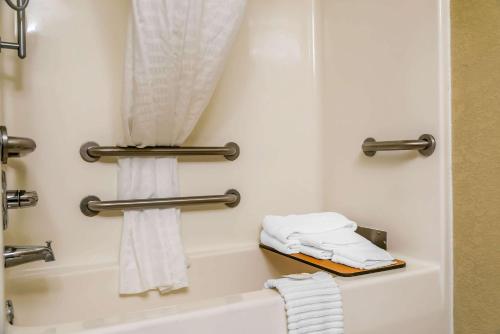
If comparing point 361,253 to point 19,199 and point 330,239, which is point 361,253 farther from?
point 19,199

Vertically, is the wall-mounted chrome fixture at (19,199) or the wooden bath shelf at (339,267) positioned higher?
the wall-mounted chrome fixture at (19,199)

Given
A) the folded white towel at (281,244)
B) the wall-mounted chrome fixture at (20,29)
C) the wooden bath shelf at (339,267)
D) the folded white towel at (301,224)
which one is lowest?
the wooden bath shelf at (339,267)

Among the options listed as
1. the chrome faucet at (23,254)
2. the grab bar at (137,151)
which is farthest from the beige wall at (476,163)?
the chrome faucet at (23,254)

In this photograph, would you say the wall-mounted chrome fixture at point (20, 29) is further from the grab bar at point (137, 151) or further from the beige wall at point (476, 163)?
the beige wall at point (476, 163)

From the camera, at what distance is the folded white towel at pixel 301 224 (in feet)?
3.73

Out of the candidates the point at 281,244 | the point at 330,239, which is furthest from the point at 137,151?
the point at 330,239

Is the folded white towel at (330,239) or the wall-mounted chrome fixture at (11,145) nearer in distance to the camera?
the wall-mounted chrome fixture at (11,145)

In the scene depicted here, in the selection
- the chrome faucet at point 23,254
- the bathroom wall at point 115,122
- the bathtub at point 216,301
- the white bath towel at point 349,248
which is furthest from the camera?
the bathroom wall at point 115,122

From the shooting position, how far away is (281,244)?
1144 millimetres

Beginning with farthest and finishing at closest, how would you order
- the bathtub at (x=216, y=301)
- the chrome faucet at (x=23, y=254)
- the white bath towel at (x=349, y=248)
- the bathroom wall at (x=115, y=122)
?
the bathroom wall at (x=115, y=122) < the white bath towel at (x=349, y=248) < the chrome faucet at (x=23, y=254) < the bathtub at (x=216, y=301)

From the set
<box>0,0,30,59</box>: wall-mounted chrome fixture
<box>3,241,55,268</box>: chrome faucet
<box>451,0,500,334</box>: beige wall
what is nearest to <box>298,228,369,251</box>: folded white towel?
<box>451,0,500,334</box>: beige wall

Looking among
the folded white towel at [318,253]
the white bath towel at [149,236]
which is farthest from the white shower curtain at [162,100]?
the folded white towel at [318,253]

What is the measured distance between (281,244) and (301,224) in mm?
91

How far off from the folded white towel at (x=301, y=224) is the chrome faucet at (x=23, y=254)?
0.63 m
